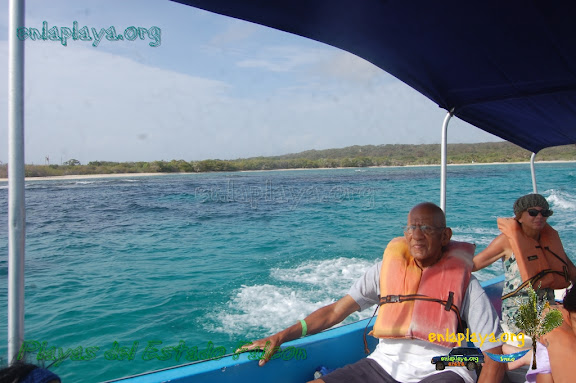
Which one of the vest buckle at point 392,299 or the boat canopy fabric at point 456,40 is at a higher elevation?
the boat canopy fabric at point 456,40

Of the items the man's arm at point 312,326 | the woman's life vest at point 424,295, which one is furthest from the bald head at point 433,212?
the man's arm at point 312,326

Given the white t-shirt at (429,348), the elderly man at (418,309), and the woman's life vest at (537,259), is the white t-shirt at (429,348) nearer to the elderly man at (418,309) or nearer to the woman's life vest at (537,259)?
the elderly man at (418,309)

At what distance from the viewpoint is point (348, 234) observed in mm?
12680

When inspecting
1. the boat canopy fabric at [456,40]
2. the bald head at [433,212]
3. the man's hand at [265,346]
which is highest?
the boat canopy fabric at [456,40]

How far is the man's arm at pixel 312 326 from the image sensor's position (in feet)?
5.65

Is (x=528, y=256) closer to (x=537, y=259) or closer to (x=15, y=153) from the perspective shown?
(x=537, y=259)

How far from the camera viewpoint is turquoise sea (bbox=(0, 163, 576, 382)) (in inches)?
208

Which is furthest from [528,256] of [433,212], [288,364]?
[288,364]

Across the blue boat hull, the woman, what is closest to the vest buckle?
the blue boat hull

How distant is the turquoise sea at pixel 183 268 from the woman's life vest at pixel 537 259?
1739mm

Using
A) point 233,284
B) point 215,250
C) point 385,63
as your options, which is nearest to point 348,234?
point 215,250

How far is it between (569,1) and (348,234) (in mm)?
11552

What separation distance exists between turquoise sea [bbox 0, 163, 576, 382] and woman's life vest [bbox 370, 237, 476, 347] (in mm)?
926

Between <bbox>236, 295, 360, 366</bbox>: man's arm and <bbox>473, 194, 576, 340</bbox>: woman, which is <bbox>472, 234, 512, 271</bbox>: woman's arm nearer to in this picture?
<bbox>473, 194, 576, 340</bbox>: woman
